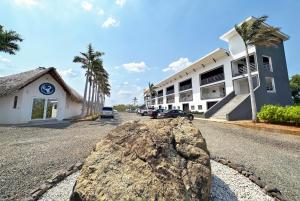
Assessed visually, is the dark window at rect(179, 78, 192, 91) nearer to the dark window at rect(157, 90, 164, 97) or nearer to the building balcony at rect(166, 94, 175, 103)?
the building balcony at rect(166, 94, 175, 103)

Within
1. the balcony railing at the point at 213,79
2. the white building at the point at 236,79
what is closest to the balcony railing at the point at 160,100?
the white building at the point at 236,79

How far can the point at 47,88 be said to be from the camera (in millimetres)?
19438

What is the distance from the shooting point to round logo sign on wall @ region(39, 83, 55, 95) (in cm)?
1907

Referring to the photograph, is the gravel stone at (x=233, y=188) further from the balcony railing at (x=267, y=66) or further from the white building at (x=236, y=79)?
the balcony railing at (x=267, y=66)

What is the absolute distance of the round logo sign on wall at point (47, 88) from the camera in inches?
751

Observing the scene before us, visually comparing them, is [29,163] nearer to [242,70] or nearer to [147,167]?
[147,167]

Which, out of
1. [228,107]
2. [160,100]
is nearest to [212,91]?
[228,107]

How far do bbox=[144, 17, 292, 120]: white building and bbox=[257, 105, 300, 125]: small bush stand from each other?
162 inches

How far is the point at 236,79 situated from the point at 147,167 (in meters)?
24.8

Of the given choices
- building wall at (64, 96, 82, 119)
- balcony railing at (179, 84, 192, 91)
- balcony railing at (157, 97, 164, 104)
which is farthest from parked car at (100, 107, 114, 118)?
balcony railing at (157, 97, 164, 104)

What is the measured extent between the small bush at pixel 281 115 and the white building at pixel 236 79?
4.12m

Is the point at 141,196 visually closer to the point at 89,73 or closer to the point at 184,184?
the point at 184,184

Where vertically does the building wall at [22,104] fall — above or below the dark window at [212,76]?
below

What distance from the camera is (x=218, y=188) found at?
4070 millimetres
